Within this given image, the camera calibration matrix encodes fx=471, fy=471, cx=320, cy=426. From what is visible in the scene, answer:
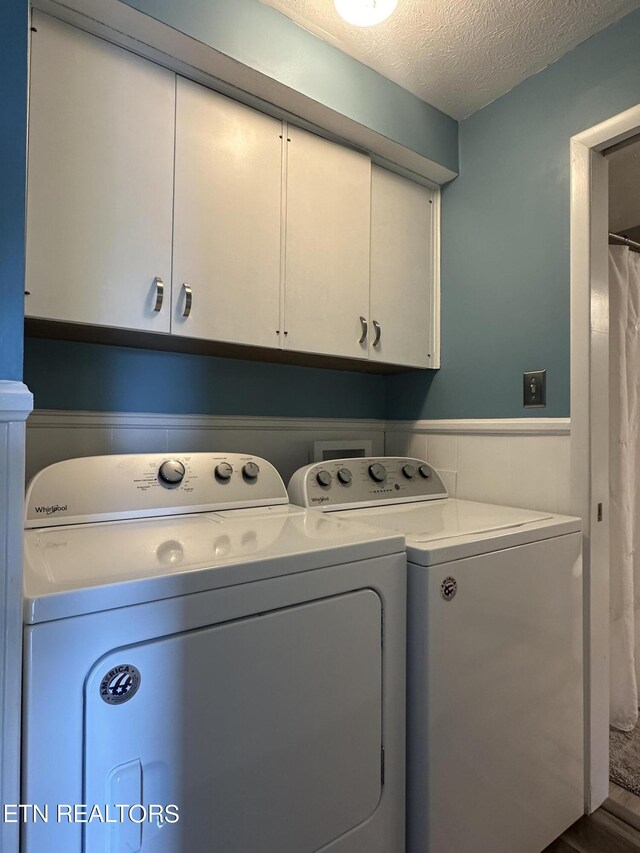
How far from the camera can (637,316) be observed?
6.82 ft

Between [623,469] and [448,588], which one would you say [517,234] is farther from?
[448,588]

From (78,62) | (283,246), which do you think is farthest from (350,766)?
(78,62)

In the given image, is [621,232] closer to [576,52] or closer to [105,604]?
[576,52]

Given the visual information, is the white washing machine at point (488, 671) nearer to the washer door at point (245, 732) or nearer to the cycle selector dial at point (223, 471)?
the washer door at point (245, 732)

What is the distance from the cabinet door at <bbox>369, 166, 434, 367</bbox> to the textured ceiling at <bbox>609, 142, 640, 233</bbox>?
2.46 ft

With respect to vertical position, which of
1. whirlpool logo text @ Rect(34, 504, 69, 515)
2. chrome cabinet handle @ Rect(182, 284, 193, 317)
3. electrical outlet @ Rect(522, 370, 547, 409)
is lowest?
whirlpool logo text @ Rect(34, 504, 69, 515)

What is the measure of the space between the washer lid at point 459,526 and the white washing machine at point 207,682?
10cm

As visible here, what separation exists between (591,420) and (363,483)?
76cm

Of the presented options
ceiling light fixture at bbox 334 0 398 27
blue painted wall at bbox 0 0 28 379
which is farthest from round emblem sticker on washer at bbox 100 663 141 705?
ceiling light fixture at bbox 334 0 398 27

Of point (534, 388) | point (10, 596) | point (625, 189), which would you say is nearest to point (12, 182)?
point (10, 596)

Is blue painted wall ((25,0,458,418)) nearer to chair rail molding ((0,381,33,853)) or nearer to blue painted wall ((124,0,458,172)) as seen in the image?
blue painted wall ((124,0,458,172))

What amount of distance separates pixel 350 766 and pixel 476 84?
2109 mm

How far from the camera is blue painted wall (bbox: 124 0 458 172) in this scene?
4.08ft

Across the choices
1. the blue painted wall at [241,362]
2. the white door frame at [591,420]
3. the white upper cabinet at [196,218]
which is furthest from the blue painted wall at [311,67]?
the white door frame at [591,420]
